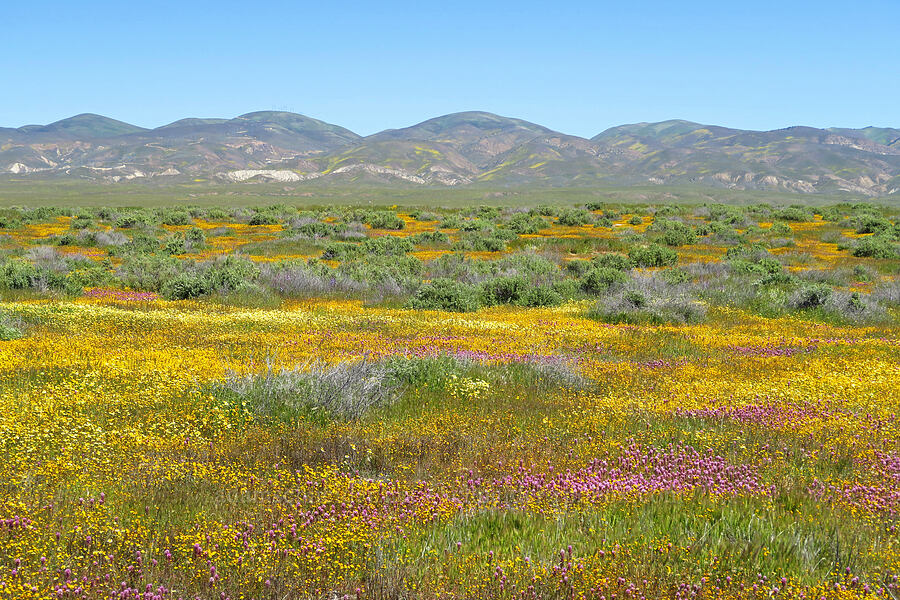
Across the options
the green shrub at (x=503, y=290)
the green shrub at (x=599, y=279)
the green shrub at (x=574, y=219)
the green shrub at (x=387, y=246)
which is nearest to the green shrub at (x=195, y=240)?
the green shrub at (x=387, y=246)

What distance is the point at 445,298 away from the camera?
1752 centimetres

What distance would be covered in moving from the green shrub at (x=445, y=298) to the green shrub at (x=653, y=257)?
12696mm

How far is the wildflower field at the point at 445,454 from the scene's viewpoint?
12.5 feet

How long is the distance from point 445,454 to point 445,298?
11597 mm

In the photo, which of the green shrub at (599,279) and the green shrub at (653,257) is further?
the green shrub at (653,257)

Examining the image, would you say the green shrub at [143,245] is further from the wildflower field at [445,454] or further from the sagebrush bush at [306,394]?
the sagebrush bush at [306,394]

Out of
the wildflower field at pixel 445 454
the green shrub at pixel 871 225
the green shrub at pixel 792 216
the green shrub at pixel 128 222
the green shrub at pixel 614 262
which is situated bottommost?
the wildflower field at pixel 445 454

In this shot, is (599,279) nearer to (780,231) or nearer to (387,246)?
(387,246)

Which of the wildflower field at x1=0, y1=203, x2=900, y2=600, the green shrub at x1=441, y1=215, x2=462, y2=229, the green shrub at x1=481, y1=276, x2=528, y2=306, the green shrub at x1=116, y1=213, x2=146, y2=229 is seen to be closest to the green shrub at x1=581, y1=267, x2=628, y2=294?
the green shrub at x1=481, y1=276, x2=528, y2=306

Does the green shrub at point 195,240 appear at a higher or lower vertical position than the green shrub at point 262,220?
lower

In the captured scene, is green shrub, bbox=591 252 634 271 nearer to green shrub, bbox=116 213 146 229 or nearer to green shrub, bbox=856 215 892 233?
green shrub, bbox=856 215 892 233

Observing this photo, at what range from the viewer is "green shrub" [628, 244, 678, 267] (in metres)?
28.2

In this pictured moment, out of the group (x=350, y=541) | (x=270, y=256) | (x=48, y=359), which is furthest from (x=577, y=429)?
(x=270, y=256)

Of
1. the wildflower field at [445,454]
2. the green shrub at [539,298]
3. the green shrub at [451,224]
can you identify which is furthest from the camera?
the green shrub at [451,224]
